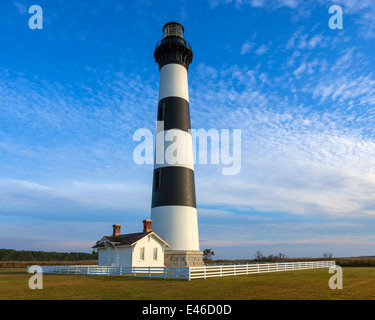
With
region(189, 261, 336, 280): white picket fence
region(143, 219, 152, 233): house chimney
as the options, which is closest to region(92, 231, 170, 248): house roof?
region(143, 219, 152, 233): house chimney

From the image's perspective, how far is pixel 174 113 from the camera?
29.4 m

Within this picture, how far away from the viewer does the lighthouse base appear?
26406 mm

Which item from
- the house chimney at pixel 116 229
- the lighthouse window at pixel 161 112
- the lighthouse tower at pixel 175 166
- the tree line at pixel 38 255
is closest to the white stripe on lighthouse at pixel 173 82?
the lighthouse tower at pixel 175 166

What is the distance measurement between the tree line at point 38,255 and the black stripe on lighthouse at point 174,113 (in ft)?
238

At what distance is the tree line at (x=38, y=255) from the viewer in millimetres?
86644

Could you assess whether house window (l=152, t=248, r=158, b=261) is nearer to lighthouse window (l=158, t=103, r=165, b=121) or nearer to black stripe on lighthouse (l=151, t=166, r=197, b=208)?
black stripe on lighthouse (l=151, t=166, r=197, b=208)

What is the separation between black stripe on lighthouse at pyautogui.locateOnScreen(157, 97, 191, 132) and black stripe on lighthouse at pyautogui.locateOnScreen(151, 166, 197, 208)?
13.6 feet

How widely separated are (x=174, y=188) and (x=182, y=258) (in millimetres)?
5950

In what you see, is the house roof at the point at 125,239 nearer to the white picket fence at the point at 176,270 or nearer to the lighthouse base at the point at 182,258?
the lighthouse base at the point at 182,258

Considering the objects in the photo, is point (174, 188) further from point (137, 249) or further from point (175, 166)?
point (137, 249)

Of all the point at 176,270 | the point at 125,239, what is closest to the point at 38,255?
the point at 125,239

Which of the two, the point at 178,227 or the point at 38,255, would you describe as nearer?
the point at 178,227
